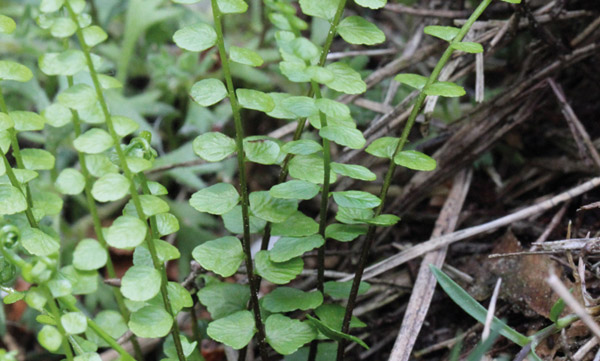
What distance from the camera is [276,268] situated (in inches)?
53.6

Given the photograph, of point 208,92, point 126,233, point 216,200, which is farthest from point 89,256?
point 208,92

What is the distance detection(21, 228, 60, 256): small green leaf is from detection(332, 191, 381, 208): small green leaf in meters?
0.60

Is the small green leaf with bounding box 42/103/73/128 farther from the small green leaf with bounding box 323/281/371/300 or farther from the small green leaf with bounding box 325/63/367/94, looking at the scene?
the small green leaf with bounding box 323/281/371/300

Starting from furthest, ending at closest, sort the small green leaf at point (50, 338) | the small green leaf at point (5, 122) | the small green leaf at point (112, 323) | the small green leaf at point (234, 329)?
the small green leaf at point (112, 323)
the small green leaf at point (234, 329)
the small green leaf at point (5, 122)
the small green leaf at point (50, 338)

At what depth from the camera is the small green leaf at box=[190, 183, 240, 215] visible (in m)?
1.29

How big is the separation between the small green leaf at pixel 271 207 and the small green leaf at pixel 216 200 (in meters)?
0.07

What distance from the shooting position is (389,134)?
6.40 feet

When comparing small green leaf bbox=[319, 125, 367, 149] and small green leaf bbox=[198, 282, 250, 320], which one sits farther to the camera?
small green leaf bbox=[198, 282, 250, 320]

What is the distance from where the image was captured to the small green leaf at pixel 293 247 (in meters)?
1.32

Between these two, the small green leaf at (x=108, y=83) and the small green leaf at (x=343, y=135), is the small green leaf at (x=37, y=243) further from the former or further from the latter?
the small green leaf at (x=343, y=135)

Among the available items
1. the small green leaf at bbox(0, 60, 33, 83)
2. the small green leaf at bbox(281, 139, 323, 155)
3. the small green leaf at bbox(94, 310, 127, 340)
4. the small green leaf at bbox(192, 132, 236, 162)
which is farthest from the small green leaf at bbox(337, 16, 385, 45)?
the small green leaf at bbox(94, 310, 127, 340)

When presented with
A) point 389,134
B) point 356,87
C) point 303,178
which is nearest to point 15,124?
point 303,178

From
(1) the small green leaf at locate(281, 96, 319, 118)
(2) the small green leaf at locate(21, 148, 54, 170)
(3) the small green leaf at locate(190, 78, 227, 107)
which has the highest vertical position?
(1) the small green leaf at locate(281, 96, 319, 118)

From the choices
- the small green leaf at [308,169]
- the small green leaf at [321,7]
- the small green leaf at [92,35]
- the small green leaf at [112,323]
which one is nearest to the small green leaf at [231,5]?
the small green leaf at [321,7]
